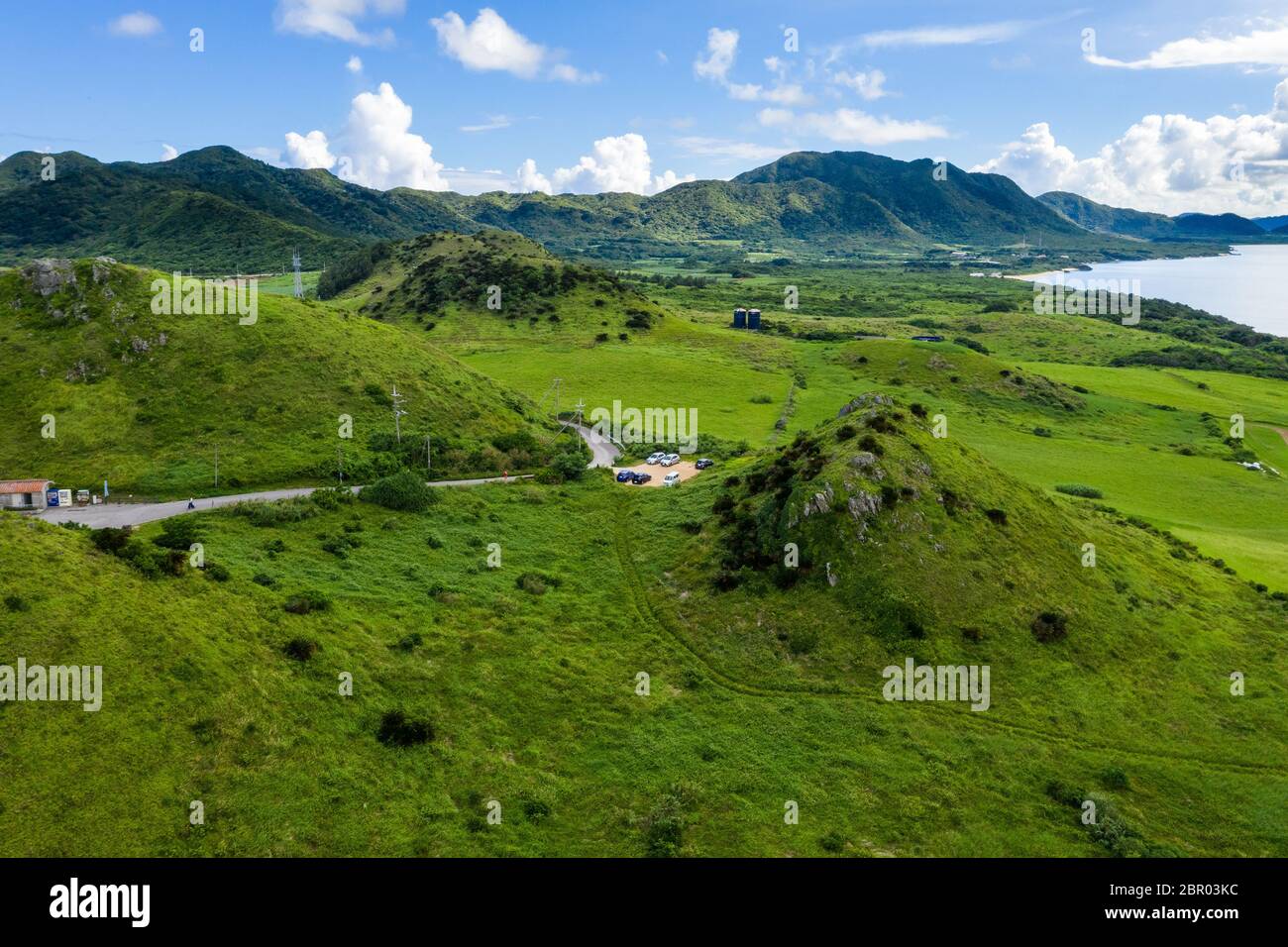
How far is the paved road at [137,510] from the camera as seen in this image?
215ft

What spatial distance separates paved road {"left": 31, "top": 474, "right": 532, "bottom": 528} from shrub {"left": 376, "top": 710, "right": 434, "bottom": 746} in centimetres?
3808

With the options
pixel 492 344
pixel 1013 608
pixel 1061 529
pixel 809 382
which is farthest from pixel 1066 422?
pixel 492 344

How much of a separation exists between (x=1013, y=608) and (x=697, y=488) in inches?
1427

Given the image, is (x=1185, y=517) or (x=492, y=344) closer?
(x=1185, y=517)

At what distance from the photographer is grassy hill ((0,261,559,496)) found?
3164 inches

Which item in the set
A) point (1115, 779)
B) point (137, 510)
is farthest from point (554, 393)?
point (1115, 779)

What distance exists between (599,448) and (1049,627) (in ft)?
231

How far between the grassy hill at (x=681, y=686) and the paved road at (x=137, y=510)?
252 inches

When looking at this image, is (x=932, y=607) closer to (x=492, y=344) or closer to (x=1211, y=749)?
(x=1211, y=749)

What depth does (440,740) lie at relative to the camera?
135ft

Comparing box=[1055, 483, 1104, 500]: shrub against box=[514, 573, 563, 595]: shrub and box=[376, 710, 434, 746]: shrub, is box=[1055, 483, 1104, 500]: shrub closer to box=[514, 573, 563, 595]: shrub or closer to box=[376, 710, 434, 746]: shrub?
box=[514, 573, 563, 595]: shrub

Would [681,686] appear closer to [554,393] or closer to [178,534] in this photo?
[178,534]

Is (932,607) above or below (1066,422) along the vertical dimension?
below
